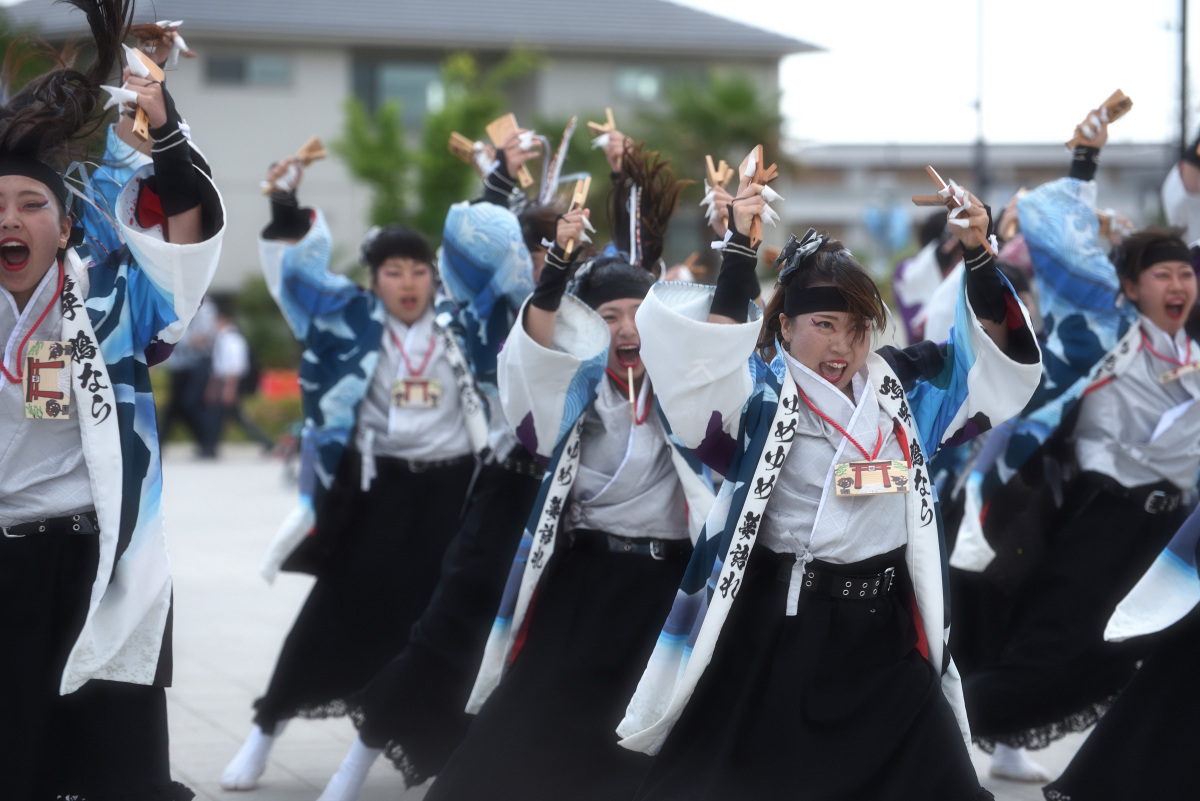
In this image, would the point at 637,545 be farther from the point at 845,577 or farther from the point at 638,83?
the point at 638,83

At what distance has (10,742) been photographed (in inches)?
128

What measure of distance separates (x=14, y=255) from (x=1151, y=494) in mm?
3679

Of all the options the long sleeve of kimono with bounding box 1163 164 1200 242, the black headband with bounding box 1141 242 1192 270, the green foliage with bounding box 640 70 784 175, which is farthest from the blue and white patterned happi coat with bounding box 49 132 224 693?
the green foliage with bounding box 640 70 784 175

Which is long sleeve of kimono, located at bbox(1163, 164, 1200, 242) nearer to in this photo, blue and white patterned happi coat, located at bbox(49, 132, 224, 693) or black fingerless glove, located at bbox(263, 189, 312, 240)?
black fingerless glove, located at bbox(263, 189, 312, 240)

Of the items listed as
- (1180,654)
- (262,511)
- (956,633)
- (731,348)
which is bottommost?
(262,511)

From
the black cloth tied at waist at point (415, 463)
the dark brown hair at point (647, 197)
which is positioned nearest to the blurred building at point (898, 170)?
the black cloth tied at waist at point (415, 463)

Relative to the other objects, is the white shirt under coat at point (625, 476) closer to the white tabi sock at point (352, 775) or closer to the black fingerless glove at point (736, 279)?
the black fingerless glove at point (736, 279)

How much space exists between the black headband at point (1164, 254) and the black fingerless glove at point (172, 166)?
10.9ft

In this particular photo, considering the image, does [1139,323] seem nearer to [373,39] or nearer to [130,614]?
[130,614]

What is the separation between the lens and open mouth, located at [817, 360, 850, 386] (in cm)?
341

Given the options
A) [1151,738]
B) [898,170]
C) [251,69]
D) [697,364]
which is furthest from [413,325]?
[898,170]

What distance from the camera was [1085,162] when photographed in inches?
190

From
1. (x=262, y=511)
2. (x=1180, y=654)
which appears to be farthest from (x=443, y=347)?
(x=262, y=511)

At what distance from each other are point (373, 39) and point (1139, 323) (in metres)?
27.1
